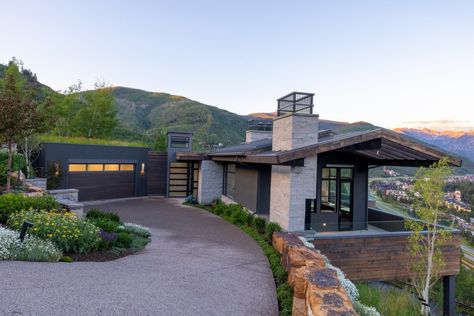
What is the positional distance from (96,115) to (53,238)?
804 inches

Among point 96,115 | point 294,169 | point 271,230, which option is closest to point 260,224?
point 271,230

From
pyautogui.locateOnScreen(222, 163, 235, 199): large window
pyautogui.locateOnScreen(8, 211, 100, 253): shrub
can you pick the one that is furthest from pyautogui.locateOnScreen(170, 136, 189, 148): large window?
pyautogui.locateOnScreen(8, 211, 100, 253): shrub

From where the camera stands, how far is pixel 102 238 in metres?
6.77

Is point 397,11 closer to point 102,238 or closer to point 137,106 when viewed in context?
point 102,238

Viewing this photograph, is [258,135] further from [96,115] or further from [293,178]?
[96,115]

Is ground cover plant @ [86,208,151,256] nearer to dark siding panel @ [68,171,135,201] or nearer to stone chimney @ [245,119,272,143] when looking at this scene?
dark siding panel @ [68,171,135,201]

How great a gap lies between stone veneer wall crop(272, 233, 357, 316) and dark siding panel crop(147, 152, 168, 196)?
44.8ft

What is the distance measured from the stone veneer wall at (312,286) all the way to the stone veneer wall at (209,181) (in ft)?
32.9

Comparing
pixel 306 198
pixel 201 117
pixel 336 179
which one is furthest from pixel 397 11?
pixel 201 117

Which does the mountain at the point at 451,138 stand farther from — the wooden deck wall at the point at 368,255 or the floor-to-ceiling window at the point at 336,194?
the wooden deck wall at the point at 368,255

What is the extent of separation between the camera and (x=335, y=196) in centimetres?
1077

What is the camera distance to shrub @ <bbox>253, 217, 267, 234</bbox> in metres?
9.93

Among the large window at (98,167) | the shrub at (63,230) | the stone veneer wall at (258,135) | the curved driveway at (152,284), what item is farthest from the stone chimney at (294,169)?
the large window at (98,167)

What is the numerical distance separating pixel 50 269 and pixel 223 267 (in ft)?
10.9
